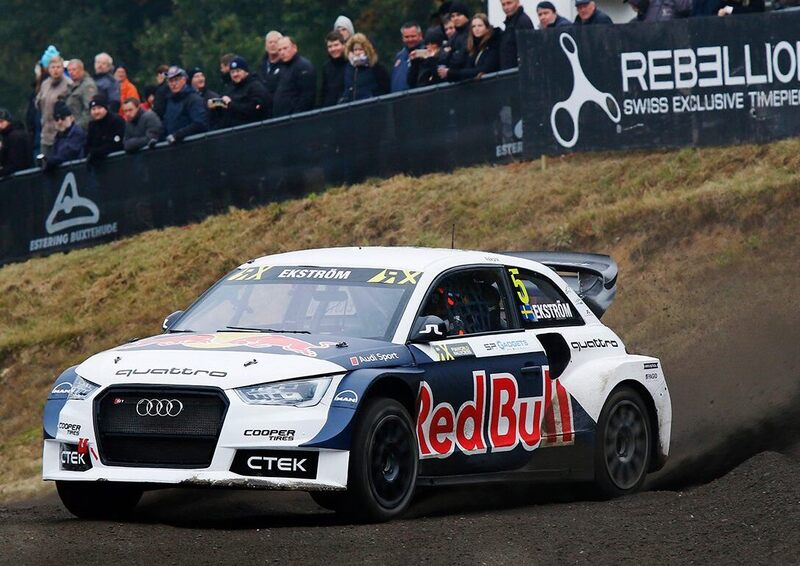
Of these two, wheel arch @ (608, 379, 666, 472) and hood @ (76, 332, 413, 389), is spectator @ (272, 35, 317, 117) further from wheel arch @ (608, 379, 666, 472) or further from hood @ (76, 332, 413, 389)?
hood @ (76, 332, 413, 389)

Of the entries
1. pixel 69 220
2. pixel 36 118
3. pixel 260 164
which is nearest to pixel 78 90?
pixel 36 118

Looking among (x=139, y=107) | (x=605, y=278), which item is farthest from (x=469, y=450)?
(x=139, y=107)

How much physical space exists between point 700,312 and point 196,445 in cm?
781

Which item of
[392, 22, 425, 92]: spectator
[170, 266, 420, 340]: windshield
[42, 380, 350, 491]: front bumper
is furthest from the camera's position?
[392, 22, 425, 92]: spectator

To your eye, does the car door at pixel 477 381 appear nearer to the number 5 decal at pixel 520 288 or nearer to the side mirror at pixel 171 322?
the number 5 decal at pixel 520 288

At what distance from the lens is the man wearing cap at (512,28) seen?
17516mm

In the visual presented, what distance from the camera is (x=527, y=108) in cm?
1755

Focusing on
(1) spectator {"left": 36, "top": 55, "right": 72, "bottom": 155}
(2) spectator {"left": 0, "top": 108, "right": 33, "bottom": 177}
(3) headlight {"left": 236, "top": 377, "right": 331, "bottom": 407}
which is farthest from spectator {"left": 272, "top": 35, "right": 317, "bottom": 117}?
(3) headlight {"left": 236, "top": 377, "right": 331, "bottom": 407}

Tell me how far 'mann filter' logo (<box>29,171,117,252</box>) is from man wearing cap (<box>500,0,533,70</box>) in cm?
596

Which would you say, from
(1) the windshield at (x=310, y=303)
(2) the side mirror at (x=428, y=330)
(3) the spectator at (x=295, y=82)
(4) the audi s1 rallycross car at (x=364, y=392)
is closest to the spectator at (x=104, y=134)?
(3) the spectator at (x=295, y=82)

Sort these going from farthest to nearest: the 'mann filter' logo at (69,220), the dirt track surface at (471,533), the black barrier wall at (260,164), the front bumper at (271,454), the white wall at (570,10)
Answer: the white wall at (570,10), the 'mann filter' logo at (69,220), the black barrier wall at (260,164), the front bumper at (271,454), the dirt track surface at (471,533)

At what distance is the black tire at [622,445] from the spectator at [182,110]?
1061 centimetres

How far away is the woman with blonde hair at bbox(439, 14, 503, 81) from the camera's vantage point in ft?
57.5

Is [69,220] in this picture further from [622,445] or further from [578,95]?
[622,445]
